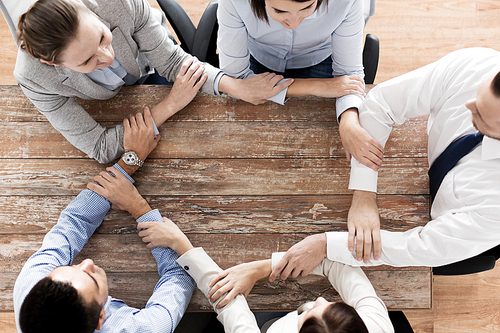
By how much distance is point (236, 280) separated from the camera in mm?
1335

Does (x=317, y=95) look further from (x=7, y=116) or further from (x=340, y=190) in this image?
(x=7, y=116)

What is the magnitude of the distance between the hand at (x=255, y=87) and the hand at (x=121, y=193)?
23.2 inches

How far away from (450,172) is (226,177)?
2.89 ft

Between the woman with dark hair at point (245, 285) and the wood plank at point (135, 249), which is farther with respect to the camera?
the wood plank at point (135, 249)

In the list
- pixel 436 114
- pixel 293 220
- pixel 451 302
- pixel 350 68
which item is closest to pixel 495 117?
pixel 436 114

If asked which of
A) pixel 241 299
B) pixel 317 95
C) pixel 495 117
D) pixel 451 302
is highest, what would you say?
pixel 495 117

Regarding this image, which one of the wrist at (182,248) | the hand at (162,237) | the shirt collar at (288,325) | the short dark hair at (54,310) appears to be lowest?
the shirt collar at (288,325)

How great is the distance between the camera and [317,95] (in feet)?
4.99

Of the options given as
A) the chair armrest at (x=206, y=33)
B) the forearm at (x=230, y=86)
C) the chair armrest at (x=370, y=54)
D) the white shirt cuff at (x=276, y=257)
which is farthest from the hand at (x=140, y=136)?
the chair armrest at (x=370, y=54)

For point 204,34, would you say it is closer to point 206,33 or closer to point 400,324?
point 206,33

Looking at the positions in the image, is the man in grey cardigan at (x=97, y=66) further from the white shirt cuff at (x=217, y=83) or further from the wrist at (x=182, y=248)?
the wrist at (x=182, y=248)

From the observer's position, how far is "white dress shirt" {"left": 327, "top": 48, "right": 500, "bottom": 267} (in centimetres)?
117

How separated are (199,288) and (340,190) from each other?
71 cm

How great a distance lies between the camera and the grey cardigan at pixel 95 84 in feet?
4.28
